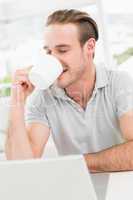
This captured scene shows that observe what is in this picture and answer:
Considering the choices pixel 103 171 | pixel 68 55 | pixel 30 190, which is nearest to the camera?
pixel 30 190

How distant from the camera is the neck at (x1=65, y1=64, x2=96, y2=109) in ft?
4.90

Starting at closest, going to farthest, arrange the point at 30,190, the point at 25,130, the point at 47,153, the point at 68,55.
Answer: the point at 30,190, the point at 25,130, the point at 68,55, the point at 47,153

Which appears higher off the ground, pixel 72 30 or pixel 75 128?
pixel 72 30

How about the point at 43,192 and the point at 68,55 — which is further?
the point at 68,55

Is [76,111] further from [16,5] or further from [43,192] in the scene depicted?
[16,5]

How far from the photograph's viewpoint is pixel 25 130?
139cm

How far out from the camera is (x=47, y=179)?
0.55 metres

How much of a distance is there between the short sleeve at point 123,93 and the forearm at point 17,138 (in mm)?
348

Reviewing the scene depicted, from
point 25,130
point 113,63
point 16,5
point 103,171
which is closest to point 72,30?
point 25,130

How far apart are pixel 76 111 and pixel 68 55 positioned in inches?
10.0

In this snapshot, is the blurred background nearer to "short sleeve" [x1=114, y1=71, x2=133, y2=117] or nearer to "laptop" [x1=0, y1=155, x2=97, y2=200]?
"short sleeve" [x1=114, y1=71, x2=133, y2=117]

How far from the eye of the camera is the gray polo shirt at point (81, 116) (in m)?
1.44

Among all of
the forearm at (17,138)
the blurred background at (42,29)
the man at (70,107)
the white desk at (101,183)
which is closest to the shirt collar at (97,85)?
the man at (70,107)

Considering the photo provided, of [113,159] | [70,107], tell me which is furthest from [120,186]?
[70,107]
